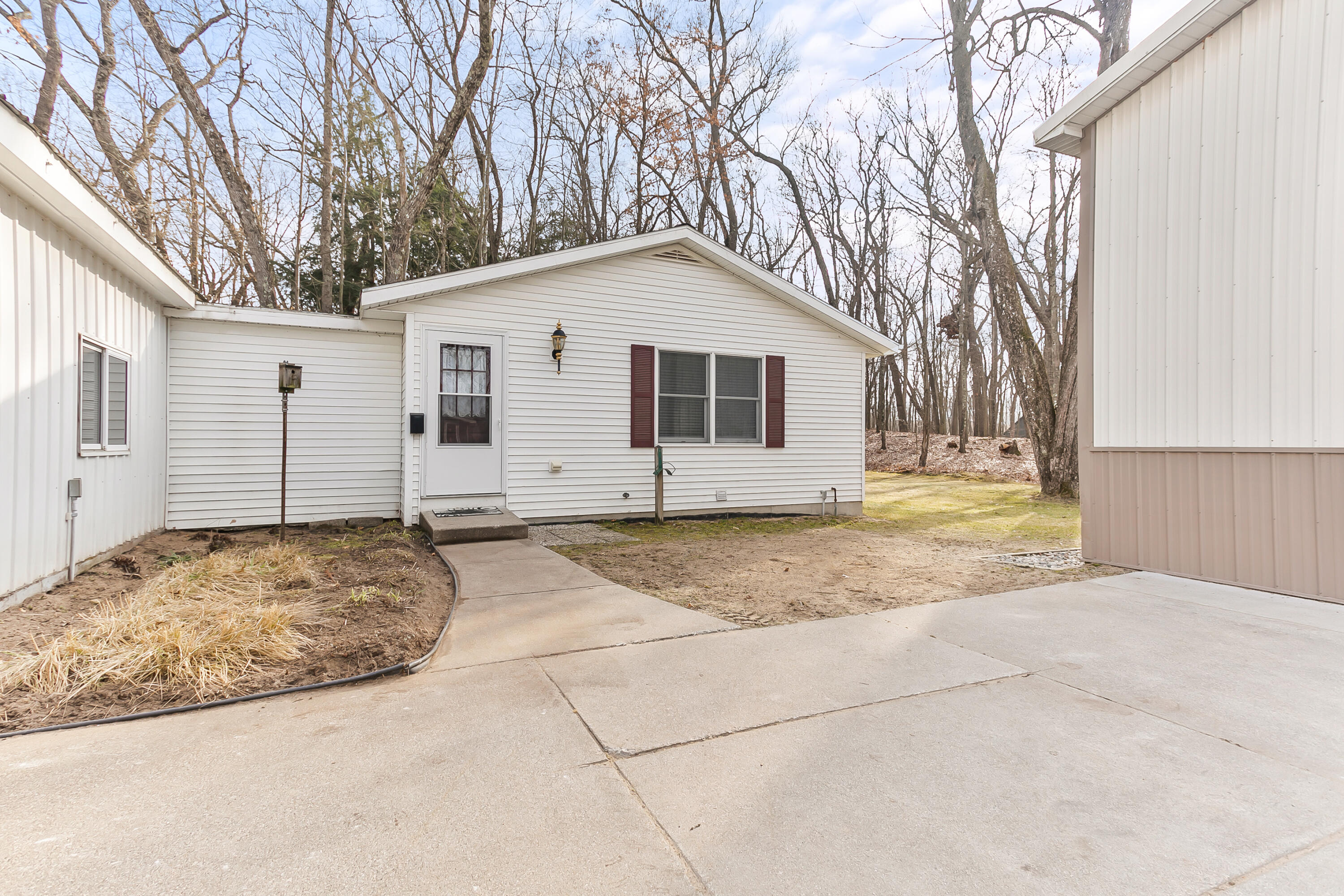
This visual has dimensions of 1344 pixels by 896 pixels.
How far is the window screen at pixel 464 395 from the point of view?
6.91 meters

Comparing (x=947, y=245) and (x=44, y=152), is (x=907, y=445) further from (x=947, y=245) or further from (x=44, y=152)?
(x=44, y=152)

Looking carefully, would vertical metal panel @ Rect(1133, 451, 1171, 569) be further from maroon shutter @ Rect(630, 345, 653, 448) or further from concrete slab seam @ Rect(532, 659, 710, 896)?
maroon shutter @ Rect(630, 345, 653, 448)

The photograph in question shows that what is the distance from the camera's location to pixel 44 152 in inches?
129

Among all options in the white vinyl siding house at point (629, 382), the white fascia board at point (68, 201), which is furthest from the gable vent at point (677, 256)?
the white fascia board at point (68, 201)

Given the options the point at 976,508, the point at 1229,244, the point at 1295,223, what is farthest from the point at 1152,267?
the point at 976,508

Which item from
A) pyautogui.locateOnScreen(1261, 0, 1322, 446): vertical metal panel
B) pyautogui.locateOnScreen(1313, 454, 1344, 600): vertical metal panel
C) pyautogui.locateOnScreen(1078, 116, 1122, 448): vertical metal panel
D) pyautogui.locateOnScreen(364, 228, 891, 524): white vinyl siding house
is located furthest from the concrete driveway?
pyautogui.locateOnScreen(364, 228, 891, 524): white vinyl siding house

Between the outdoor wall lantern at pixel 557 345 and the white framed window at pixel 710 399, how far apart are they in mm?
1293

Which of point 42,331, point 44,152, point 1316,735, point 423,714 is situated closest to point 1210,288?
point 1316,735

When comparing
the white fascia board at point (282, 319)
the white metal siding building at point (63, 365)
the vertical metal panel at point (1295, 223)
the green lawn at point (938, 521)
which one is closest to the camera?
the white metal siding building at point (63, 365)

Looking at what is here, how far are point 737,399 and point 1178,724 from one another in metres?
6.38

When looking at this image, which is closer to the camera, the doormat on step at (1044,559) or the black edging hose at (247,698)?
the black edging hose at (247,698)

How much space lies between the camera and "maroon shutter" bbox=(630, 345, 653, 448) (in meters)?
7.77

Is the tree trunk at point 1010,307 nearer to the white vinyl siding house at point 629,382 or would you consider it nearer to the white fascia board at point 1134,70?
the white vinyl siding house at point 629,382

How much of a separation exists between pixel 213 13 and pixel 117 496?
10.1 meters
